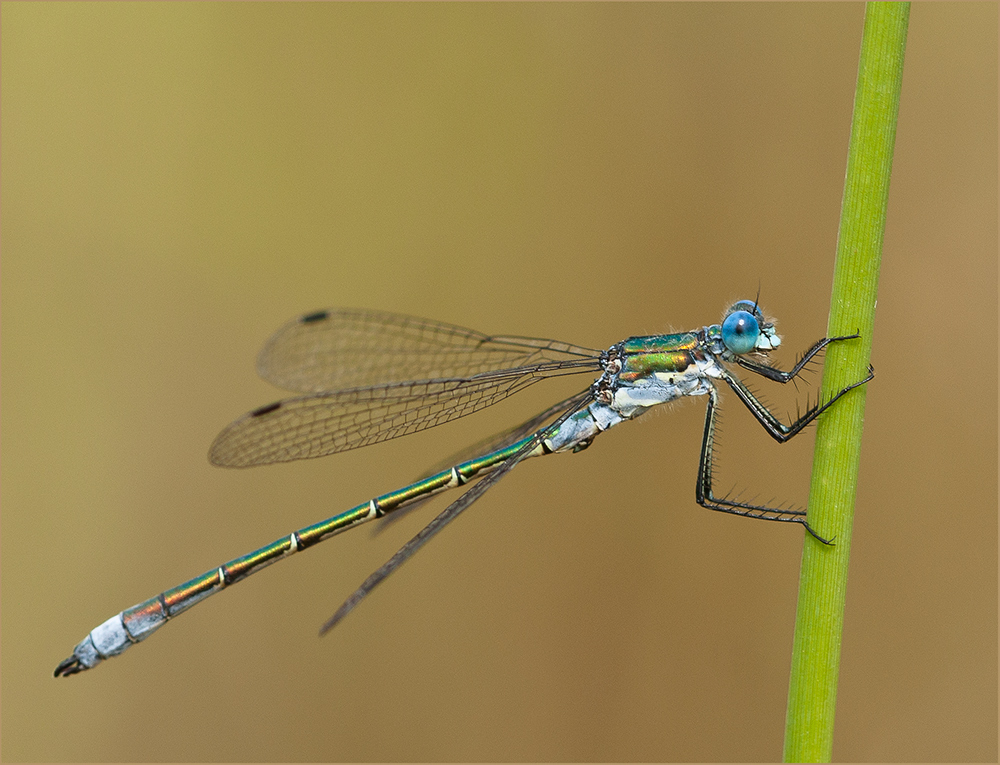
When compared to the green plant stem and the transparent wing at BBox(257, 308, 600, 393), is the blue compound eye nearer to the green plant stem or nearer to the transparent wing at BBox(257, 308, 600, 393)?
the transparent wing at BBox(257, 308, 600, 393)

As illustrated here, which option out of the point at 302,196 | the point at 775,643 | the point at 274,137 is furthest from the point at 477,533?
the point at 274,137

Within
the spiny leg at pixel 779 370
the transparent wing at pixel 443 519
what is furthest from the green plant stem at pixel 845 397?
the transparent wing at pixel 443 519

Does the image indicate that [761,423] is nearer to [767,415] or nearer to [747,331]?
[767,415]

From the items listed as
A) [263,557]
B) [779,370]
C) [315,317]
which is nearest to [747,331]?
[779,370]

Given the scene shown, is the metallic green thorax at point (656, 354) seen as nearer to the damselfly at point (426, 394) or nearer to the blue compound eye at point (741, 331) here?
the damselfly at point (426, 394)

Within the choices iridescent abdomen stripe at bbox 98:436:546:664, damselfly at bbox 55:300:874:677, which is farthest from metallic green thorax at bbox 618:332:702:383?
iridescent abdomen stripe at bbox 98:436:546:664

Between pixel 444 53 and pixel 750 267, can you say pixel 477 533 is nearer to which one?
pixel 750 267
